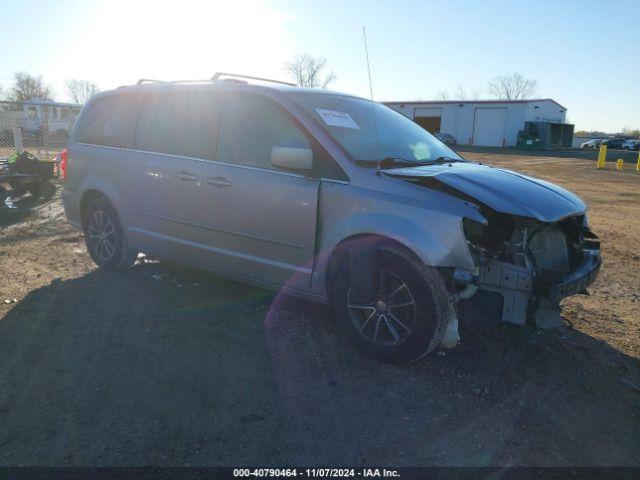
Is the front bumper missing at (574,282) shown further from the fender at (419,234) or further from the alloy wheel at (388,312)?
the alloy wheel at (388,312)

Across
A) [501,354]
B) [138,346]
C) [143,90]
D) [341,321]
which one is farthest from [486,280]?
[143,90]

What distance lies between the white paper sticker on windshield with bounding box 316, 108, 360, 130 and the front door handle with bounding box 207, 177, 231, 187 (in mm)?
968

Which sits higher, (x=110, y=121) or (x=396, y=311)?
(x=110, y=121)

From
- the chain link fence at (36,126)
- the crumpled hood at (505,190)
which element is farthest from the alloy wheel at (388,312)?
the chain link fence at (36,126)

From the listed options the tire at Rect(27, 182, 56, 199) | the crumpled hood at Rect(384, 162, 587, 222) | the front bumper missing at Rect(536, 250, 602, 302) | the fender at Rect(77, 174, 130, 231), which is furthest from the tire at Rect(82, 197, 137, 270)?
the tire at Rect(27, 182, 56, 199)

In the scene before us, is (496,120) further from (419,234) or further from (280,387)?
(280,387)

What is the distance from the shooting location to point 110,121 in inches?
217

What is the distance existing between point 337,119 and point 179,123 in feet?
5.28

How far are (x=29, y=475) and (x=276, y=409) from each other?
128 cm

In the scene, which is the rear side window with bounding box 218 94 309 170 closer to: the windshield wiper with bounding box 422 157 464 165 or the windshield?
the windshield

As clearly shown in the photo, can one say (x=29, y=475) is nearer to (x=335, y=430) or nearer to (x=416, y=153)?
(x=335, y=430)

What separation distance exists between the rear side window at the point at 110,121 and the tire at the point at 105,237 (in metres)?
0.66

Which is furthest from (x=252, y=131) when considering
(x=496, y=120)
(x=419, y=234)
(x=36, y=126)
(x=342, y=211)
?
(x=496, y=120)

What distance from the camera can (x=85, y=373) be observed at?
3406 mm
